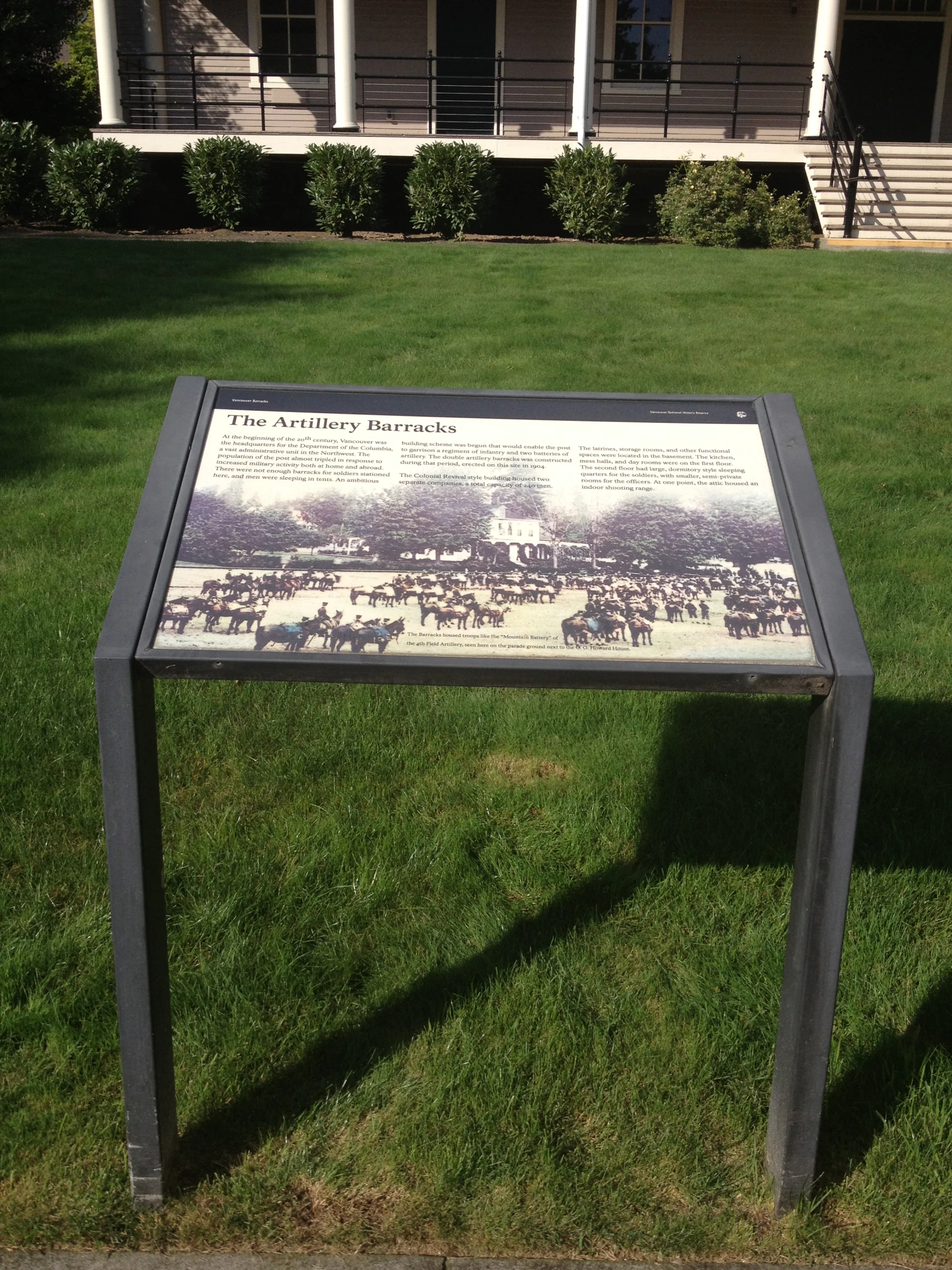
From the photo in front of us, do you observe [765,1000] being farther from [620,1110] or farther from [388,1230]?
[388,1230]

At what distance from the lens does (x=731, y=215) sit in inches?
606

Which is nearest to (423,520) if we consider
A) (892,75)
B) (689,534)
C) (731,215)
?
(689,534)

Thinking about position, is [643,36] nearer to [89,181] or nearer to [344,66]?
[344,66]

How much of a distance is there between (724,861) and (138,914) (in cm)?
190

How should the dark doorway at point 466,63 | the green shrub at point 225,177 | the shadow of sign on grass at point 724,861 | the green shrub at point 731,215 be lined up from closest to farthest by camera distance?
the shadow of sign on grass at point 724,861 < the green shrub at point 731,215 < the green shrub at point 225,177 < the dark doorway at point 466,63

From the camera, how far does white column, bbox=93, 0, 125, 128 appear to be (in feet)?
64.5

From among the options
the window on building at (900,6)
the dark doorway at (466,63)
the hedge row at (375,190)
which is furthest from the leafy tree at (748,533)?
the window on building at (900,6)

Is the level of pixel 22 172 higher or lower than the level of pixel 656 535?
lower

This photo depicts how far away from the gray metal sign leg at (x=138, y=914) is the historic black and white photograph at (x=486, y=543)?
0.17 metres

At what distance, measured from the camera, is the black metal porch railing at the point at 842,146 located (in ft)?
52.6

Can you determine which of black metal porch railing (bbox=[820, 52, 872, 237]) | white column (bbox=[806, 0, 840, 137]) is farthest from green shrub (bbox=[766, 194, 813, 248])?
white column (bbox=[806, 0, 840, 137])

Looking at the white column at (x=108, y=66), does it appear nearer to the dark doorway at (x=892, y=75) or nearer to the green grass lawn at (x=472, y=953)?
the dark doorway at (x=892, y=75)

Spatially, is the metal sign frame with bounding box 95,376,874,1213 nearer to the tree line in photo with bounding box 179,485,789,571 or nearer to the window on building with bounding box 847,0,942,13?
the tree line in photo with bounding box 179,485,789,571

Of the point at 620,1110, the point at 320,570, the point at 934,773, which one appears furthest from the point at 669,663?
the point at 934,773
